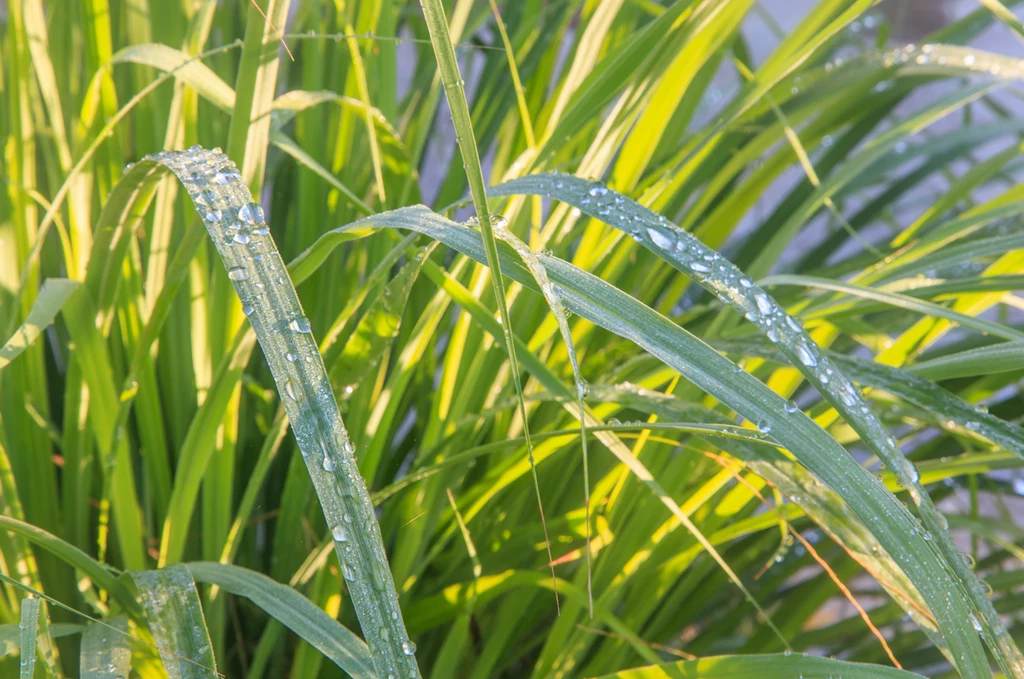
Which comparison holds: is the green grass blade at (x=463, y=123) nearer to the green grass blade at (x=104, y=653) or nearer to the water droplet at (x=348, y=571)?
the water droplet at (x=348, y=571)

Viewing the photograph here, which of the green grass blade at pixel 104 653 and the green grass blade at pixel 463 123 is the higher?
the green grass blade at pixel 463 123

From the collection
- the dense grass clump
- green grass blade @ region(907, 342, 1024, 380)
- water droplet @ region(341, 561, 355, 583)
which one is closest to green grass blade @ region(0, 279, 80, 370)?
the dense grass clump

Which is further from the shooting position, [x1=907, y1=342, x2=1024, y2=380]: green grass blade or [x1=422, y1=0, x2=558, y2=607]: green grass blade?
[x1=907, y1=342, x2=1024, y2=380]: green grass blade

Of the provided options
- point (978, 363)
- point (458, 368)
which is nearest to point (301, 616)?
point (458, 368)

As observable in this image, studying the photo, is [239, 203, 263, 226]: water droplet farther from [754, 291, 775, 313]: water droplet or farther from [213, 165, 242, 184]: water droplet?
[754, 291, 775, 313]: water droplet

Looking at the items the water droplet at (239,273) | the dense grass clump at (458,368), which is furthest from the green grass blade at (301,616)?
the water droplet at (239,273)

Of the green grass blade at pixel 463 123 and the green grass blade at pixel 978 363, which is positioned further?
the green grass blade at pixel 978 363
